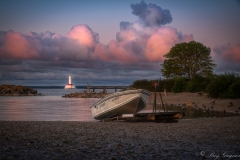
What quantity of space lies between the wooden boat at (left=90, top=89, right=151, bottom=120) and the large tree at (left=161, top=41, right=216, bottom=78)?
40.6 meters

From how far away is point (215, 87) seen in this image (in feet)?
124

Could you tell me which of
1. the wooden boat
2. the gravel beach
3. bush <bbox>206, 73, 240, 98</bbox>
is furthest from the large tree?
the gravel beach

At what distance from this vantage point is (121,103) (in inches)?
802

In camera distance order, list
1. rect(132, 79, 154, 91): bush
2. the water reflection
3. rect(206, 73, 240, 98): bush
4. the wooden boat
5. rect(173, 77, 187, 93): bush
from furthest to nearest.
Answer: rect(132, 79, 154, 91): bush < rect(173, 77, 187, 93): bush < rect(206, 73, 240, 98): bush < the water reflection < the wooden boat

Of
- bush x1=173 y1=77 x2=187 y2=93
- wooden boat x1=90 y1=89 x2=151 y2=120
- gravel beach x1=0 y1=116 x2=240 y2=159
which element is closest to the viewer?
gravel beach x1=0 y1=116 x2=240 y2=159

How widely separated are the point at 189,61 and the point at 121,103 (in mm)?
43260

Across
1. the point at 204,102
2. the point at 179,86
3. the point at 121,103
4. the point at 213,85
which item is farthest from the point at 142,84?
the point at 121,103

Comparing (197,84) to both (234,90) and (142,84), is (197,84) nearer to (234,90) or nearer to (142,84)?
(142,84)

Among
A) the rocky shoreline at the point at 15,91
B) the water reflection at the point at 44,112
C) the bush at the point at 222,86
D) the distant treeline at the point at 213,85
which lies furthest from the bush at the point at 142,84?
the rocky shoreline at the point at 15,91

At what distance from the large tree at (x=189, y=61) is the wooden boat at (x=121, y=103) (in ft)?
133

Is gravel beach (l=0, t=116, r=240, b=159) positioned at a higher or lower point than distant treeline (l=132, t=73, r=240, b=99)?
lower

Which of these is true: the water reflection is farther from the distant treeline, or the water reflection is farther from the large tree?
the large tree

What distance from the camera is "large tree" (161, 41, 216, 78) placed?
198 feet

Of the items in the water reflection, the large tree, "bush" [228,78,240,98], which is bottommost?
the water reflection
